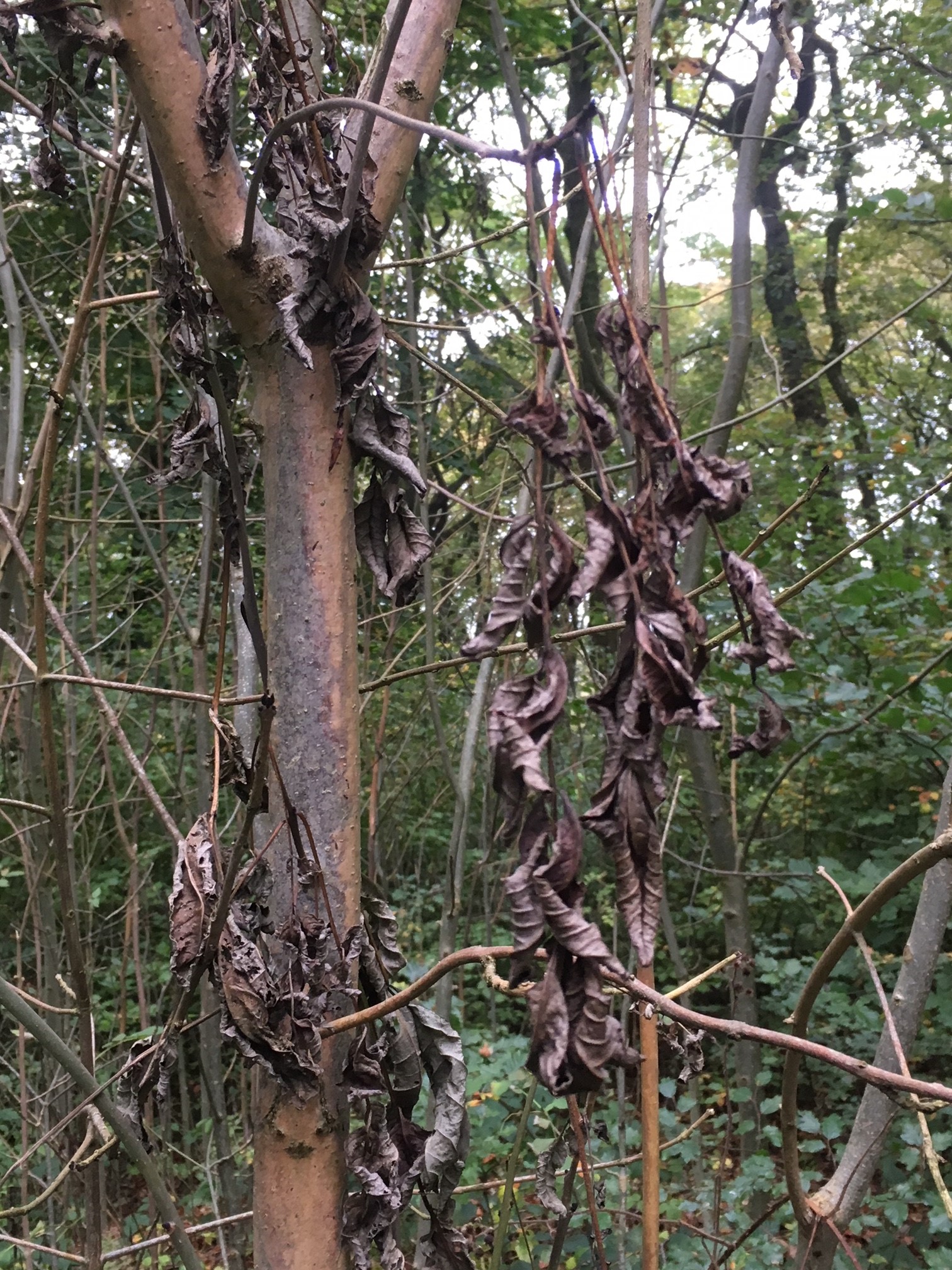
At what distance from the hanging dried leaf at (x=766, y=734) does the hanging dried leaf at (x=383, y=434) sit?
1.85 feet

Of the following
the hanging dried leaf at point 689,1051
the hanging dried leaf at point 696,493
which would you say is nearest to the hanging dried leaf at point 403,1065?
the hanging dried leaf at point 689,1051

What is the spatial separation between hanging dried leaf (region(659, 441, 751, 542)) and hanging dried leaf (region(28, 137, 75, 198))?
1.25 meters

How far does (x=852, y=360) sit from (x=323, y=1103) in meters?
10.2

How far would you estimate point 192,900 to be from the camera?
3.77ft

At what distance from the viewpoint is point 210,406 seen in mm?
1388

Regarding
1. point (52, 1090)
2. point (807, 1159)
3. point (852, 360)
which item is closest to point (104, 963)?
point (52, 1090)

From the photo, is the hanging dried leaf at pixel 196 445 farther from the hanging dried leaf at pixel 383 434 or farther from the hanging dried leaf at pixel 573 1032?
the hanging dried leaf at pixel 573 1032

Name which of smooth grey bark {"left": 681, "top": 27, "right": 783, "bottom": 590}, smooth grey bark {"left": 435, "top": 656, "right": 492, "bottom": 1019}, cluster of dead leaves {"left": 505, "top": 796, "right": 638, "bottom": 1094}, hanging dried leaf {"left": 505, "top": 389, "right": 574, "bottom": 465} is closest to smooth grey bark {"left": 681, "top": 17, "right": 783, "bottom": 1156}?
smooth grey bark {"left": 681, "top": 27, "right": 783, "bottom": 590}

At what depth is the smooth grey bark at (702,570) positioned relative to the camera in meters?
3.69

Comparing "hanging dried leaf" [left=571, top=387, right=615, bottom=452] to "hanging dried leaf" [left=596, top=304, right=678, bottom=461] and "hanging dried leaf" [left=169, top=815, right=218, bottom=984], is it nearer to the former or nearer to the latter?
"hanging dried leaf" [left=596, top=304, right=678, bottom=461]

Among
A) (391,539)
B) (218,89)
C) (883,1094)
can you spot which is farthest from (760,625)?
(883,1094)

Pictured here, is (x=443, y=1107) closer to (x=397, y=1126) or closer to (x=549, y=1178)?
(x=397, y=1126)

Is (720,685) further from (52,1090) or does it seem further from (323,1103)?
(323,1103)

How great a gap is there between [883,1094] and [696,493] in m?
1.22
